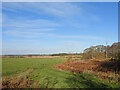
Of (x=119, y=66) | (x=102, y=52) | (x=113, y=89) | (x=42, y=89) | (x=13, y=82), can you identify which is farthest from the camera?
(x=102, y=52)

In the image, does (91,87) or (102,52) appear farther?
(102,52)

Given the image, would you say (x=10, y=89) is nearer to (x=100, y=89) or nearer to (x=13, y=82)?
(x=13, y=82)

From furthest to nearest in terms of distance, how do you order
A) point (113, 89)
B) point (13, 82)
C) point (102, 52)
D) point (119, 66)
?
1. point (102, 52)
2. point (119, 66)
3. point (13, 82)
4. point (113, 89)

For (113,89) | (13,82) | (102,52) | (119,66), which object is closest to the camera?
(113,89)

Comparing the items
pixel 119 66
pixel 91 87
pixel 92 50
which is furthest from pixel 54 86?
pixel 92 50

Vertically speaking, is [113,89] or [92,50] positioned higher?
[92,50]

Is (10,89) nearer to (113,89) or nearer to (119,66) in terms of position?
(113,89)

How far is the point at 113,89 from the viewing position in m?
7.36

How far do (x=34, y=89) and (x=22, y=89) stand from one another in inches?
34.3

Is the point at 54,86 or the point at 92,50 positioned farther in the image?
the point at 92,50

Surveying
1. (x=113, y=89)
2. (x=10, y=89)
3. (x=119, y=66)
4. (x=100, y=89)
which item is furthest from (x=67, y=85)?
(x=119, y=66)

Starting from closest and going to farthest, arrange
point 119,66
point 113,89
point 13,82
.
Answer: point 113,89 → point 13,82 → point 119,66

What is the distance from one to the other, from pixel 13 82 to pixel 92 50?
31.6 metres

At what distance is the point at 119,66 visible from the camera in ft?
45.2
